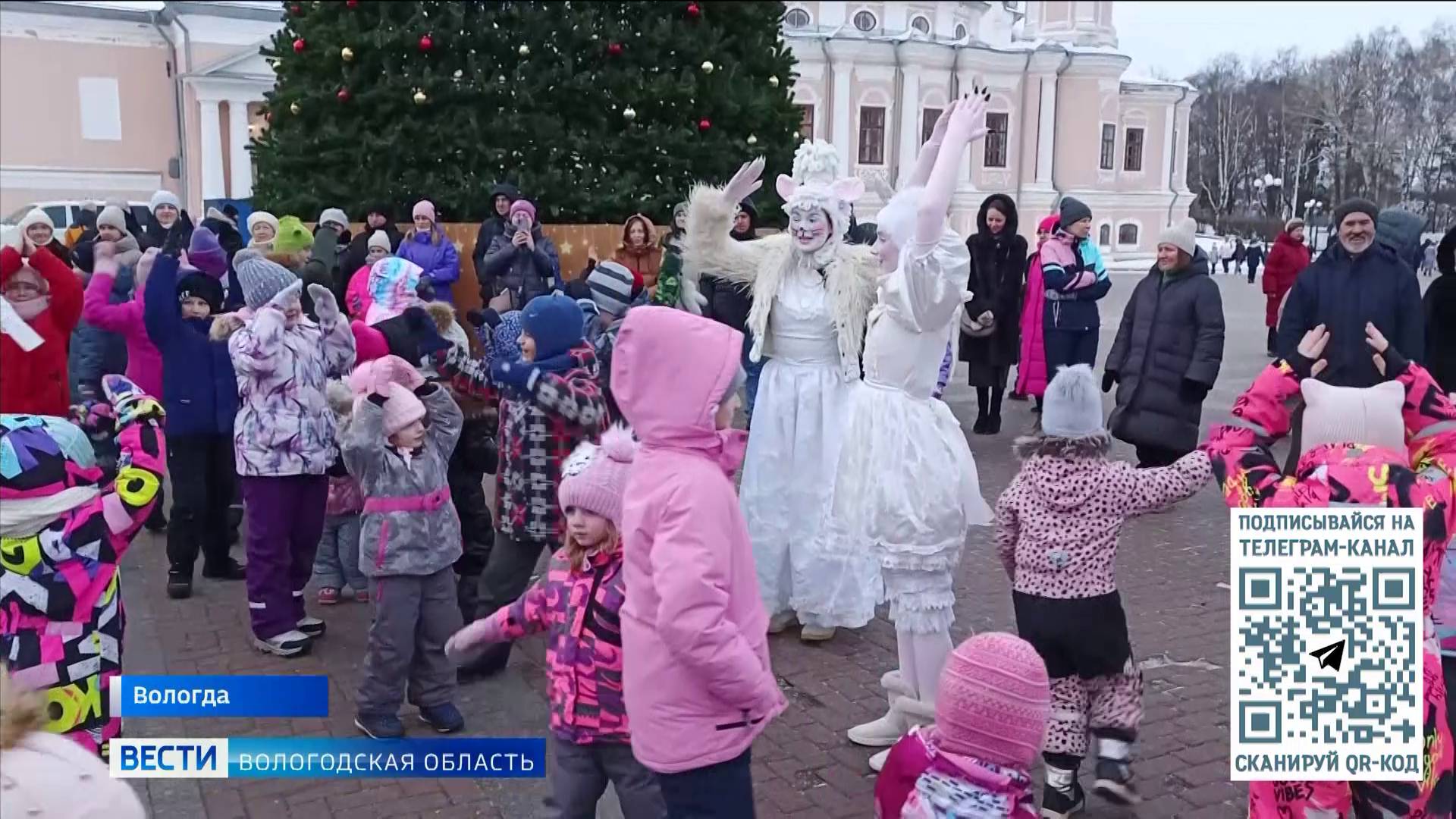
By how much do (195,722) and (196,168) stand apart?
115 feet

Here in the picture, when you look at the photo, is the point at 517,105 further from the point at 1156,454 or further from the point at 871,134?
the point at 871,134

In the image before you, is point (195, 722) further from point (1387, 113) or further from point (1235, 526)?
point (1387, 113)

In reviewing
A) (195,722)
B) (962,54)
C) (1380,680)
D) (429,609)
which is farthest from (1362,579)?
(962,54)

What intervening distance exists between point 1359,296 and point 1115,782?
4419 millimetres

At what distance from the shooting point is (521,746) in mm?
4047

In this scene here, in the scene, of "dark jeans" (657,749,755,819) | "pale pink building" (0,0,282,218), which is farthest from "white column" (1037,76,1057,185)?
"dark jeans" (657,749,755,819)

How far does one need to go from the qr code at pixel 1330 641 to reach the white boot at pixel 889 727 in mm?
1407

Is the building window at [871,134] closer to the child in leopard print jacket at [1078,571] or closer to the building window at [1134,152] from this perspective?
the building window at [1134,152]

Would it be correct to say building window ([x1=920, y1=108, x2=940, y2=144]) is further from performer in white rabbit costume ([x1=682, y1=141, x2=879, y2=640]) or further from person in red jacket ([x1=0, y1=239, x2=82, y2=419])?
person in red jacket ([x1=0, y1=239, x2=82, y2=419])

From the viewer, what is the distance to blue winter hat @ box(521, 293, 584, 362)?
Result: 450cm

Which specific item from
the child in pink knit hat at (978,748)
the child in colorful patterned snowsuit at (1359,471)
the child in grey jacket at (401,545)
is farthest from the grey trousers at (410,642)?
the child in colorful patterned snowsuit at (1359,471)

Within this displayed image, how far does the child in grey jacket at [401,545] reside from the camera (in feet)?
14.4

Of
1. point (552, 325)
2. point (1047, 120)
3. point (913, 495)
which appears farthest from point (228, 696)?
point (1047, 120)

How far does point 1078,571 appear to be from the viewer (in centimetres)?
370
